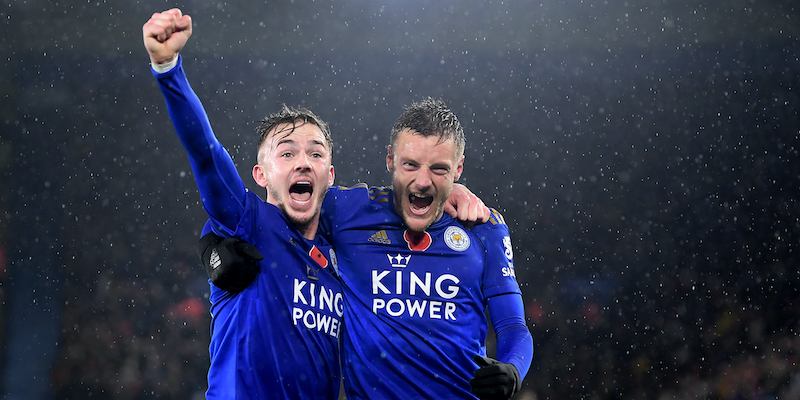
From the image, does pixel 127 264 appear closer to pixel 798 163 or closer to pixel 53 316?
pixel 53 316

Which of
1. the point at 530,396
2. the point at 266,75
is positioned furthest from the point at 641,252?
the point at 266,75

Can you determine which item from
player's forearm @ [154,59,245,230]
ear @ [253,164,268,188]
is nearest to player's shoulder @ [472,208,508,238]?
ear @ [253,164,268,188]

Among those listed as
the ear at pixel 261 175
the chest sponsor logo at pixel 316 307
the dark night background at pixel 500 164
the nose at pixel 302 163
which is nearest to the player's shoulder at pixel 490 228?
the chest sponsor logo at pixel 316 307

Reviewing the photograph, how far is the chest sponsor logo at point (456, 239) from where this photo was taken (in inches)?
95.1

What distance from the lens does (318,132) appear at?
90.7 inches

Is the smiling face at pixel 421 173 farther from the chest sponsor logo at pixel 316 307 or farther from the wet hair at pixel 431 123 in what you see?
the chest sponsor logo at pixel 316 307

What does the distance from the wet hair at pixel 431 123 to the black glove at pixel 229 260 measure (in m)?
0.76

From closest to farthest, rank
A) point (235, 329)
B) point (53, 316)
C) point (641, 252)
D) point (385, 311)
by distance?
point (235, 329), point (385, 311), point (53, 316), point (641, 252)

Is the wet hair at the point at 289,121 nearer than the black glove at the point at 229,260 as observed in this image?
No

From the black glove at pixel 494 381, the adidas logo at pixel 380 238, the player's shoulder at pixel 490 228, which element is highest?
the player's shoulder at pixel 490 228

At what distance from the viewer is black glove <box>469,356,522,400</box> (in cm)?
188

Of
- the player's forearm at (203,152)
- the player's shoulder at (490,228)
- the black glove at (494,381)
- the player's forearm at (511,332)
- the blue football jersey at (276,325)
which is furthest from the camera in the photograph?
the player's shoulder at (490,228)

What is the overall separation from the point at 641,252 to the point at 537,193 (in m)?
1.53

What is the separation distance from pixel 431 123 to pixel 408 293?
66 cm
